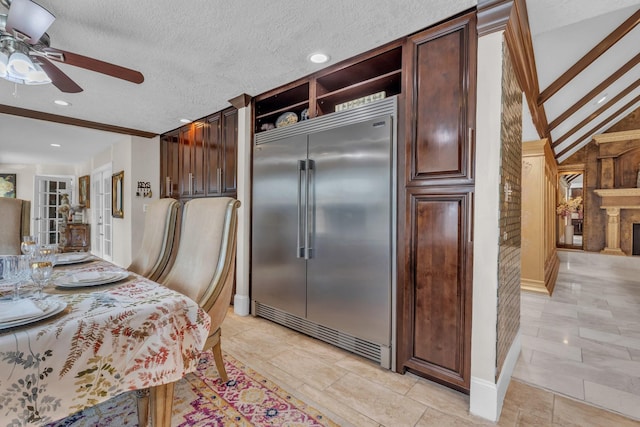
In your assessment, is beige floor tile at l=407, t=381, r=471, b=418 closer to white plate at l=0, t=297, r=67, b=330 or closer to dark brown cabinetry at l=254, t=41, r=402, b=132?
white plate at l=0, t=297, r=67, b=330

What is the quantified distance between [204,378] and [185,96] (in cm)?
268

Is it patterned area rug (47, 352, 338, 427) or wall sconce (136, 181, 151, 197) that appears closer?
patterned area rug (47, 352, 338, 427)

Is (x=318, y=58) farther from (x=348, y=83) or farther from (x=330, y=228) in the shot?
(x=330, y=228)

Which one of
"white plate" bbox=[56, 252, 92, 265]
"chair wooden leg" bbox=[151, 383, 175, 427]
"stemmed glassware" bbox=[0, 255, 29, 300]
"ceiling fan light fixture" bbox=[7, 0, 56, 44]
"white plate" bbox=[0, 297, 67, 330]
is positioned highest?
"ceiling fan light fixture" bbox=[7, 0, 56, 44]

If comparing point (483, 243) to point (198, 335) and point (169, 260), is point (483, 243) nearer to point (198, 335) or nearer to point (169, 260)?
point (198, 335)

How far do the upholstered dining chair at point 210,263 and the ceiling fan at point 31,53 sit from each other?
1.01 meters

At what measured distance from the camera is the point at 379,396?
5.77 feet

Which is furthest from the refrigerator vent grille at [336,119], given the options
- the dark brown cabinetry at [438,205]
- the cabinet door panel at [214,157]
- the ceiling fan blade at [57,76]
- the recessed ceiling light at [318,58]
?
the ceiling fan blade at [57,76]

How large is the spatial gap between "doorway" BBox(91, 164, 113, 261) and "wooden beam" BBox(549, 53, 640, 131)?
7315 mm

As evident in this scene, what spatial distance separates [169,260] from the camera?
2.19 meters

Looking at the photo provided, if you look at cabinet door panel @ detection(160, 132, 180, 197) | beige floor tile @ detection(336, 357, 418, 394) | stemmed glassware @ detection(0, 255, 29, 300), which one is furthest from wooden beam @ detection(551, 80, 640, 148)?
stemmed glassware @ detection(0, 255, 29, 300)

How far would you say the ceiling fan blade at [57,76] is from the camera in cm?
177

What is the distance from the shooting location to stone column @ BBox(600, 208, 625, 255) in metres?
7.12

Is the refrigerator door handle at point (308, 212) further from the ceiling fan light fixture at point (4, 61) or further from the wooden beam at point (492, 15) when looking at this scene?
the ceiling fan light fixture at point (4, 61)
